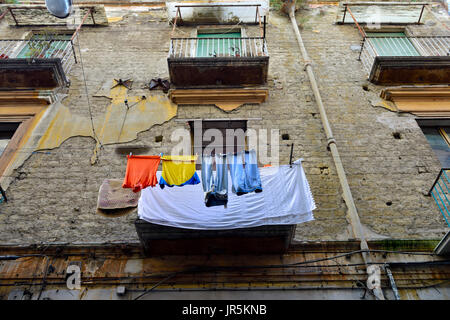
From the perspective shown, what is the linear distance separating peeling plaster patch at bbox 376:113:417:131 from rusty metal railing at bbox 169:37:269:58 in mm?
3688

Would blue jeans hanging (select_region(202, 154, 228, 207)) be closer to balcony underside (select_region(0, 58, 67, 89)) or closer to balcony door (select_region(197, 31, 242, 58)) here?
balcony door (select_region(197, 31, 242, 58))

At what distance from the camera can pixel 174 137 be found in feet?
24.4

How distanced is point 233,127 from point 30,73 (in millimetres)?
5479

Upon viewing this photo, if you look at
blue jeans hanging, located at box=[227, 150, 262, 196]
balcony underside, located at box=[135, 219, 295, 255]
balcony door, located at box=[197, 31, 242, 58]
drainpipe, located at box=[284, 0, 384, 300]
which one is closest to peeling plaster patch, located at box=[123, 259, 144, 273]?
balcony underside, located at box=[135, 219, 295, 255]

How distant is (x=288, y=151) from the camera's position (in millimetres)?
7141

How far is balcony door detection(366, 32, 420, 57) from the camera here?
383 inches

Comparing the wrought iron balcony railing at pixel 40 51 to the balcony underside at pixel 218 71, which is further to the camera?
the wrought iron balcony railing at pixel 40 51

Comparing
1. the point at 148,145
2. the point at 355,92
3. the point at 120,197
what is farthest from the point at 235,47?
the point at 120,197

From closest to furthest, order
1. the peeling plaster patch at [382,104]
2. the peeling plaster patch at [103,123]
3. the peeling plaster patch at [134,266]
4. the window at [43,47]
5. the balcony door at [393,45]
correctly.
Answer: the peeling plaster patch at [134,266]
the peeling plaster patch at [103,123]
the peeling plaster patch at [382,104]
the window at [43,47]
the balcony door at [393,45]

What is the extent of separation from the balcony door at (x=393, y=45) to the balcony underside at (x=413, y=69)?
1585mm

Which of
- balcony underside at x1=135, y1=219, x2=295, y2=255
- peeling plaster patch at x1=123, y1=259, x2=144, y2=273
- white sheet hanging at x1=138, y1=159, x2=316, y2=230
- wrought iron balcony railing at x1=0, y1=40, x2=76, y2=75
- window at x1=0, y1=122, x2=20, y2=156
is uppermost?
wrought iron balcony railing at x1=0, y1=40, x2=76, y2=75

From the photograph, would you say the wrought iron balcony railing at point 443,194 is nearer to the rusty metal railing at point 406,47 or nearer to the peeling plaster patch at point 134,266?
the rusty metal railing at point 406,47

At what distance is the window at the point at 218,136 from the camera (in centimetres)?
743

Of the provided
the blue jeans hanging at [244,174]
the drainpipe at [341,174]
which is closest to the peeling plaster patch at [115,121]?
the blue jeans hanging at [244,174]
